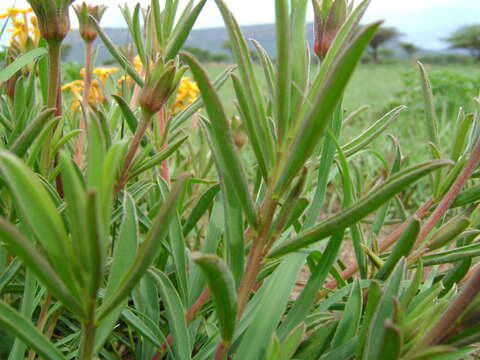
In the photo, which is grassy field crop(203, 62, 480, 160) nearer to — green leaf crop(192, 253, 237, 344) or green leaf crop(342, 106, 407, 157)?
green leaf crop(342, 106, 407, 157)

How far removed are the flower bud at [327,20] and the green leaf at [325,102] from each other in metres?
0.22

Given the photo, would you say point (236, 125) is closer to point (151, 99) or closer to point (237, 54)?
point (151, 99)

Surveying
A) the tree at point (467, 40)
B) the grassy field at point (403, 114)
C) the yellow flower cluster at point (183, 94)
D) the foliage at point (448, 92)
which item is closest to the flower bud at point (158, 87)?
the yellow flower cluster at point (183, 94)

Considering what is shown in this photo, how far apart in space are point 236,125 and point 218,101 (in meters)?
0.56

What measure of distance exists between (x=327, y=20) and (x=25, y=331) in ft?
1.44

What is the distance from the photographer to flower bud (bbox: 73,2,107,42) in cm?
83

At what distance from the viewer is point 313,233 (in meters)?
0.40

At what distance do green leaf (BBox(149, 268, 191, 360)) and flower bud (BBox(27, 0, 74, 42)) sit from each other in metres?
0.31

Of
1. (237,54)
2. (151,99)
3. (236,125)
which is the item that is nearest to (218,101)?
(237,54)

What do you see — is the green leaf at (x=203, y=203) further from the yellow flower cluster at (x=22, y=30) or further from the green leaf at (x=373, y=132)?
the yellow flower cluster at (x=22, y=30)

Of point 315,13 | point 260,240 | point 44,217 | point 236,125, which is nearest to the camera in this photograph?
point 44,217

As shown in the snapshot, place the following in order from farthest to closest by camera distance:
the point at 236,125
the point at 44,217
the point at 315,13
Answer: the point at 236,125
the point at 315,13
the point at 44,217

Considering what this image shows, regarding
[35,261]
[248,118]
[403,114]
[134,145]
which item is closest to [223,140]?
[248,118]

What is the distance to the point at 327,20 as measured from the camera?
0.55 m
